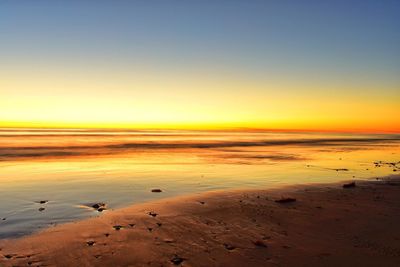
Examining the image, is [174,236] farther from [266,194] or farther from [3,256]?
[266,194]

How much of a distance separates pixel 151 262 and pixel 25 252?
263 centimetres

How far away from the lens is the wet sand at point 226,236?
277 inches

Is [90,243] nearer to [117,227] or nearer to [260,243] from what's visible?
[117,227]

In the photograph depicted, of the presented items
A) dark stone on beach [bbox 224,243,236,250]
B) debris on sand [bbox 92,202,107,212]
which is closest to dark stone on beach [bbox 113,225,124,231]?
debris on sand [bbox 92,202,107,212]

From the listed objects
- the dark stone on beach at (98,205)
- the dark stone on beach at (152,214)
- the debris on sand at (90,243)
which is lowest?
the dark stone on beach at (98,205)

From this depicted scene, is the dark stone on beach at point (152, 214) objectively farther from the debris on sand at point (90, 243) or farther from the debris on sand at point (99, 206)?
the debris on sand at point (90, 243)

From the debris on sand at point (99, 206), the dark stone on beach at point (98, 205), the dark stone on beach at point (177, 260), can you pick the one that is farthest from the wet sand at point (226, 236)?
the dark stone on beach at point (98, 205)

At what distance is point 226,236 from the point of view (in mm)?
8469

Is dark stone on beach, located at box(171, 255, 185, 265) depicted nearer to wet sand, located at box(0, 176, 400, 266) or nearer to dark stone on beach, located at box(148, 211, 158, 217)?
wet sand, located at box(0, 176, 400, 266)

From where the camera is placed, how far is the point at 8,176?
59.3 feet

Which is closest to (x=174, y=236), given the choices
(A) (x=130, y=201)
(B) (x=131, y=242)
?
(B) (x=131, y=242)

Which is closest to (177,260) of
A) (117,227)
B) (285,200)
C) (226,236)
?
(226,236)

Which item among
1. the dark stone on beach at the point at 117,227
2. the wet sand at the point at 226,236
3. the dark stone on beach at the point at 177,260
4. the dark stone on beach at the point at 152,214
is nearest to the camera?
the dark stone on beach at the point at 177,260

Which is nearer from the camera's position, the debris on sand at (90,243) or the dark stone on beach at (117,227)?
the debris on sand at (90,243)
